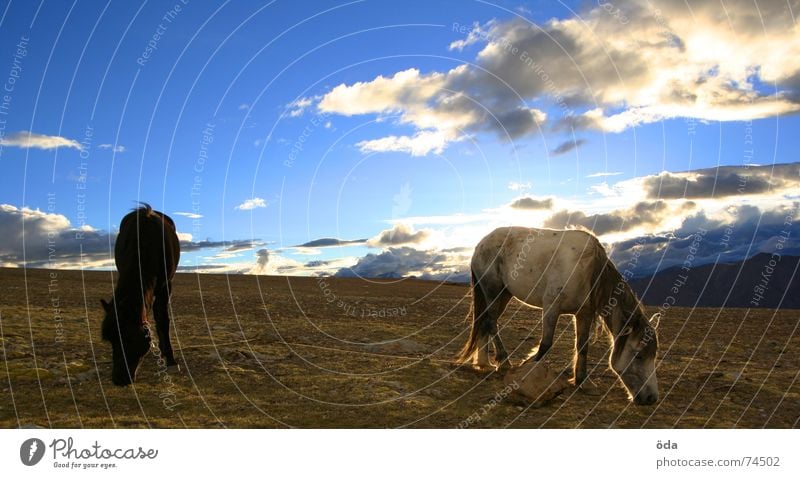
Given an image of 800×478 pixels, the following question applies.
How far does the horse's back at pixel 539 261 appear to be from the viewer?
36.2 feet

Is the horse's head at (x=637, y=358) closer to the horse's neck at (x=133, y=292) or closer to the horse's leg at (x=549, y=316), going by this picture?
the horse's leg at (x=549, y=316)

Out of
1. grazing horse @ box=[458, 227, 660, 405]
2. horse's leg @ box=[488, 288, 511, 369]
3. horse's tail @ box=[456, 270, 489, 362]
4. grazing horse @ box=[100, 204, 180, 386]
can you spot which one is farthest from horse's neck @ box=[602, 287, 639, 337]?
grazing horse @ box=[100, 204, 180, 386]

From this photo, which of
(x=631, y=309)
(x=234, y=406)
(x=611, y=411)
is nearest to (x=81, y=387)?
(x=234, y=406)

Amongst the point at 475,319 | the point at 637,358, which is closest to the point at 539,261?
the point at 475,319

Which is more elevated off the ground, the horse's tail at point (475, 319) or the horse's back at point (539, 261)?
the horse's back at point (539, 261)

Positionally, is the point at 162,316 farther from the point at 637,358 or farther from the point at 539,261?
the point at 637,358

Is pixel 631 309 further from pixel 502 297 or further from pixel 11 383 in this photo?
pixel 11 383

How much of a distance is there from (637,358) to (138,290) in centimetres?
960

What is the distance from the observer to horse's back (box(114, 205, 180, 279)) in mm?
10398

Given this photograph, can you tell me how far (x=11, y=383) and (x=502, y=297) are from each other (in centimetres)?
992

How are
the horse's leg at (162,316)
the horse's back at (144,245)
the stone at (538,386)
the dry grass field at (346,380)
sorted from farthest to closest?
the horse's leg at (162,316) < the horse's back at (144,245) < the stone at (538,386) < the dry grass field at (346,380)

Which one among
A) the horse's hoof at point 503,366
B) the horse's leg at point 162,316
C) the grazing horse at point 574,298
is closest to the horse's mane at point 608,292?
the grazing horse at point 574,298

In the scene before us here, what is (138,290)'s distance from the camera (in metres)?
9.92

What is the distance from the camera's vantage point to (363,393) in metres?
10.0
